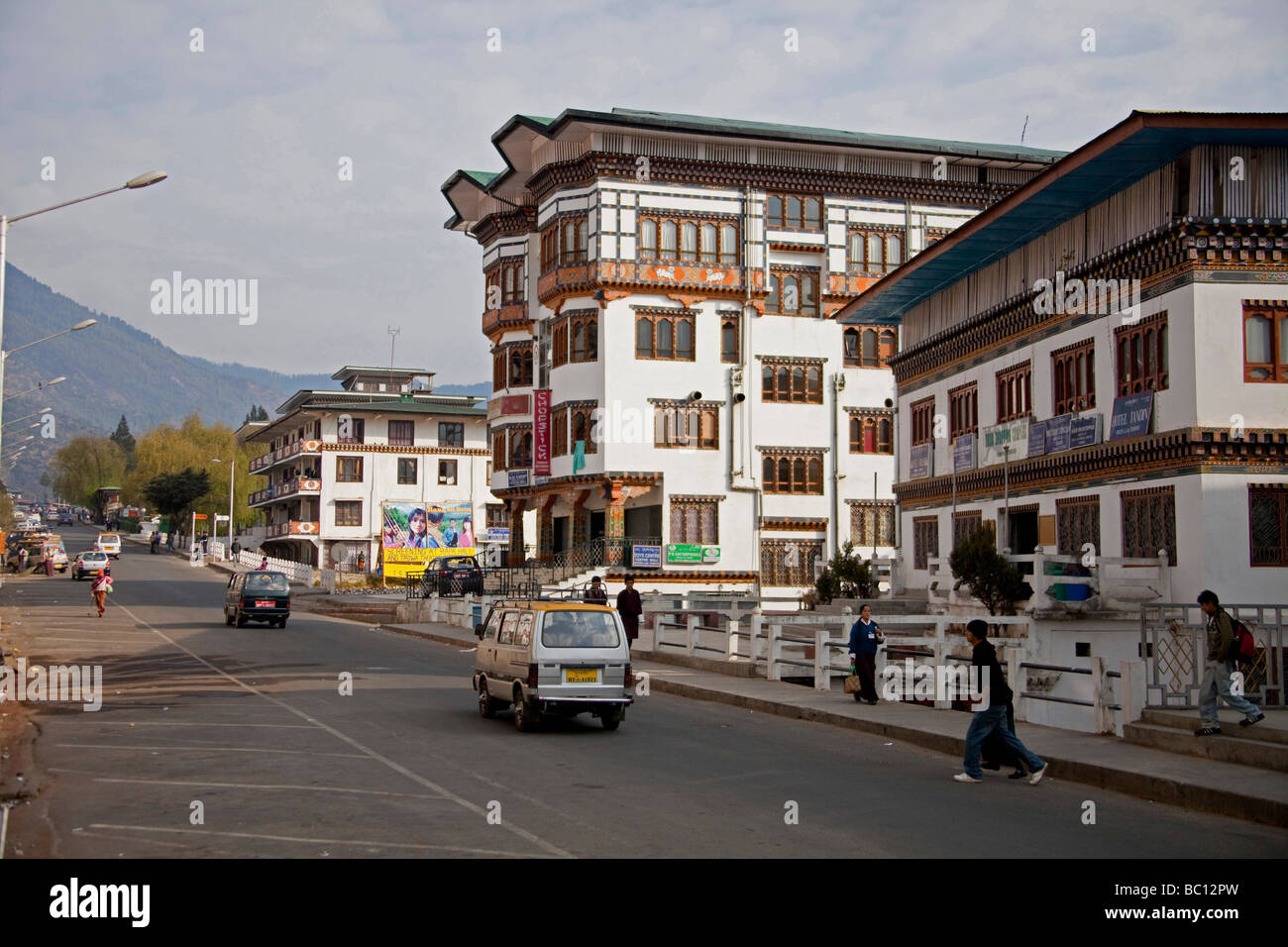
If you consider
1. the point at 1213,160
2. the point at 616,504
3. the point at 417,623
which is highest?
the point at 1213,160

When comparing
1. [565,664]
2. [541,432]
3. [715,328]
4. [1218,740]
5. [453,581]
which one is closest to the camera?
[1218,740]

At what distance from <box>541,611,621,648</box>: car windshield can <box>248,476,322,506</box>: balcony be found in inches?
2943

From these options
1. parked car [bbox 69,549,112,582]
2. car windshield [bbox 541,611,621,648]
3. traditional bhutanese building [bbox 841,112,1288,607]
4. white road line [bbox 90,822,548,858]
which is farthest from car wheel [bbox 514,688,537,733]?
parked car [bbox 69,549,112,582]

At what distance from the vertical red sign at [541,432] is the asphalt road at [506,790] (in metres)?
32.7

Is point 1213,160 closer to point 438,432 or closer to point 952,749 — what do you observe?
point 952,749

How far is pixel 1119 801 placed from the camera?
506 inches

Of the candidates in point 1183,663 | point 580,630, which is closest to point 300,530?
point 580,630

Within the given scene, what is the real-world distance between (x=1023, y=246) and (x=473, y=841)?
2718 cm

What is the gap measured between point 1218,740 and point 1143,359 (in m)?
14.3

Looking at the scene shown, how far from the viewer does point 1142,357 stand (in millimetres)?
26844

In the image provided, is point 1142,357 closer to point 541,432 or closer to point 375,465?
point 541,432

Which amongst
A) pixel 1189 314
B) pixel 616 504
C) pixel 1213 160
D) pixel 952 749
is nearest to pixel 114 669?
pixel 952 749

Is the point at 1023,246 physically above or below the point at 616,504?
above

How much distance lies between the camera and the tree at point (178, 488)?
12688cm
